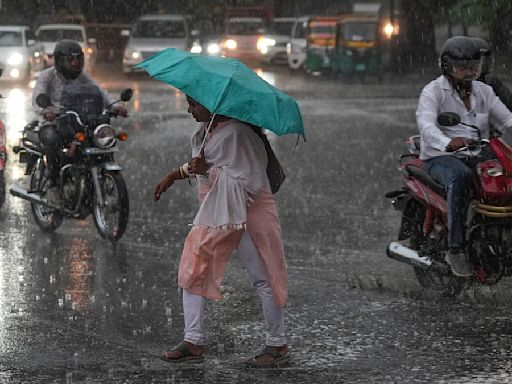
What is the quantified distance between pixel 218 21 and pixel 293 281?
51281mm

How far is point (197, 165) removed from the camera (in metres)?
6.68

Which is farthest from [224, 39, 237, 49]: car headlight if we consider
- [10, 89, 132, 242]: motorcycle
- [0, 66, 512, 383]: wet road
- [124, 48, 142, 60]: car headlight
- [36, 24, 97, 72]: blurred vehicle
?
[10, 89, 132, 242]: motorcycle

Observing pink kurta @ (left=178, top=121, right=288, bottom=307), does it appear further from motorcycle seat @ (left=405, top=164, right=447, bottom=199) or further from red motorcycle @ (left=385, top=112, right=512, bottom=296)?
motorcycle seat @ (left=405, top=164, right=447, bottom=199)

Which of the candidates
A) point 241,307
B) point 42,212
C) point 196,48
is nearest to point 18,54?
point 196,48

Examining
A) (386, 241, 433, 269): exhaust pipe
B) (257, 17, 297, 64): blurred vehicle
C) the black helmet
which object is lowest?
(257, 17, 297, 64): blurred vehicle

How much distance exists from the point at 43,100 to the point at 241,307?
3339 millimetres

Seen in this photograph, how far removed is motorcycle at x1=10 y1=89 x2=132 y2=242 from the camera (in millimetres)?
10641

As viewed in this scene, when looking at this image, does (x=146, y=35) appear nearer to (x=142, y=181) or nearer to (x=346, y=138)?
(x=346, y=138)

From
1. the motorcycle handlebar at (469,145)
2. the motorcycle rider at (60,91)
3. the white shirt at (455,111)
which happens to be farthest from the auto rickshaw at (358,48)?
the motorcycle handlebar at (469,145)

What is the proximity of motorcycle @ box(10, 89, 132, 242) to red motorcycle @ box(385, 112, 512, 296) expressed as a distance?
2614mm

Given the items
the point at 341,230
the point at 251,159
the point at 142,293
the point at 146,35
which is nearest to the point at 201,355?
the point at 251,159

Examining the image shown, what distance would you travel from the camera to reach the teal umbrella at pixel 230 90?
6.48 m

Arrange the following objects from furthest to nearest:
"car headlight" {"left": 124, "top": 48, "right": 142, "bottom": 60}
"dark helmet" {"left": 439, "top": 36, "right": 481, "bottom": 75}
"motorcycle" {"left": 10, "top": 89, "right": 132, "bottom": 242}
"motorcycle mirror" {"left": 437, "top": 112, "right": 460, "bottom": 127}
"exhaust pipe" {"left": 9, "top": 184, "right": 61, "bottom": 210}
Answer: "car headlight" {"left": 124, "top": 48, "right": 142, "bottom": 60} → "exhaust pipe" {"left": 9, "top": 184, "right": 61, "bottom": 210} → "motorcycle" {"left": 10, "top": 89, "right": 132, "bottom": 242} → "dark helmet" {"left": 439, "top": 36, "right": 481, "bottom": 75} → "motorcycle mirror" {"left": 437, "top": 112, "right": 460, "bottom": 127}

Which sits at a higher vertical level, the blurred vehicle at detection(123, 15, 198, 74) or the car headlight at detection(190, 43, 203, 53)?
the blurred vehicle at detection(123, 15, 198, 74)
